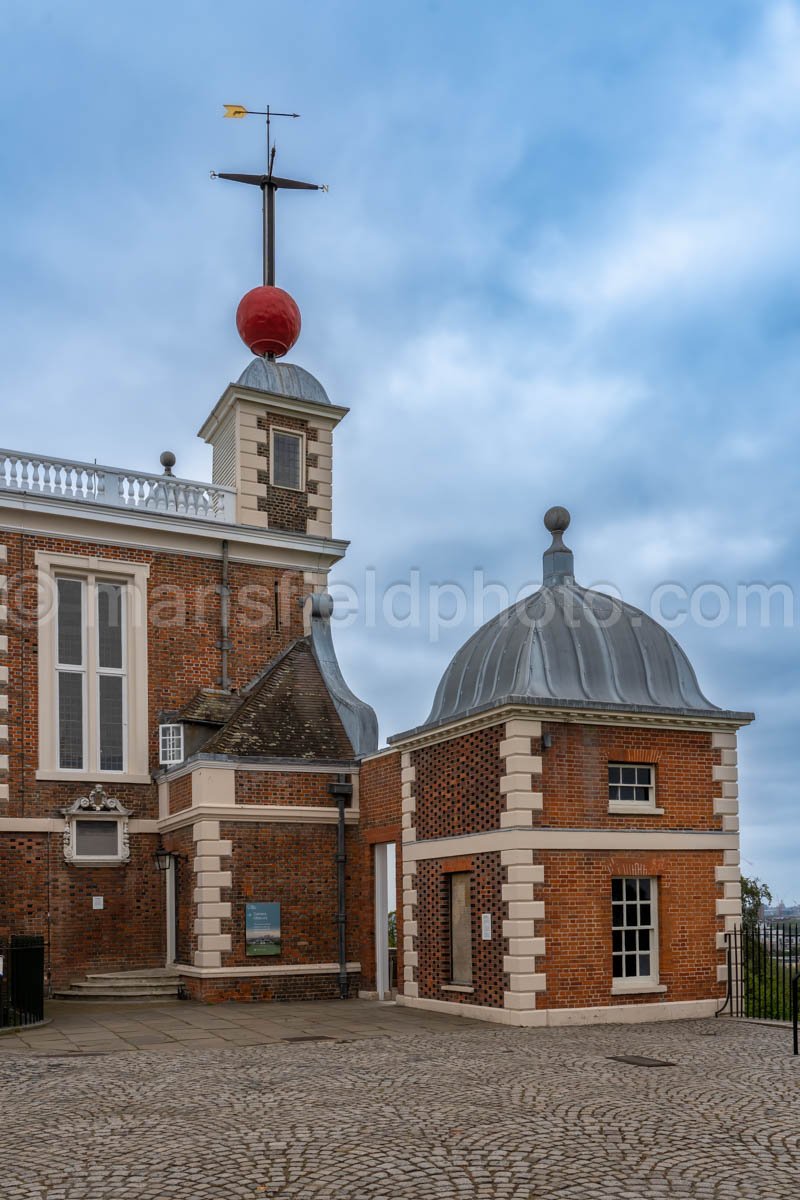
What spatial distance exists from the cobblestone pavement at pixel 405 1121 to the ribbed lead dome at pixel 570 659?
491 cm

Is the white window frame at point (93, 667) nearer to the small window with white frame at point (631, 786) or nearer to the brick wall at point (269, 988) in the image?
the brick wall at point (269, 988)

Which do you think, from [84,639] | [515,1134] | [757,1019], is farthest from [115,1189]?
[84,639]

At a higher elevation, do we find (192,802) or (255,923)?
(192,802)

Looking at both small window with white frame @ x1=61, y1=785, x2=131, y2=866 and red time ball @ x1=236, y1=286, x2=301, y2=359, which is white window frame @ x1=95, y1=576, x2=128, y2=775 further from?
red time ball @ x1=236, y1=286, x2=301, y2=359

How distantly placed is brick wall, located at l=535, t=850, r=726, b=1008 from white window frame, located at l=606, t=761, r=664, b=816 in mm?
599

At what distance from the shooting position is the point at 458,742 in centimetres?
1772

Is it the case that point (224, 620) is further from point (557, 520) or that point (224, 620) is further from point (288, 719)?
point (557, 520)

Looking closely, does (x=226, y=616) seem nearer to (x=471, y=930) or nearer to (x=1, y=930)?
(x=1, y=930)

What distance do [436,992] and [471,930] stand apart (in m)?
1.41

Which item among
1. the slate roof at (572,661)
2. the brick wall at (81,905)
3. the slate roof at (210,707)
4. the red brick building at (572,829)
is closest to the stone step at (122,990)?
the brick wall at (81,905)

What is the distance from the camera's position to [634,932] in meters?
16.9

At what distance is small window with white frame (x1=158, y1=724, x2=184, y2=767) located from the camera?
21656 mm

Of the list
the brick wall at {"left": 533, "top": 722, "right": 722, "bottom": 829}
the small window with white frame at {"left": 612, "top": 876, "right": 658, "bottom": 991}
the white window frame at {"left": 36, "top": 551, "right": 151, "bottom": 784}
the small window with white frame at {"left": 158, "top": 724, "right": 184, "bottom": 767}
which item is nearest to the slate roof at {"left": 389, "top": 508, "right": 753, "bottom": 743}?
the brick wall at {"left": 533, "top": 722, "right": 722, "bottom": 829}

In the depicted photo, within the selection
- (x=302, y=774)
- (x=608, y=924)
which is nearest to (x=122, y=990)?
(x=302, y=774)
